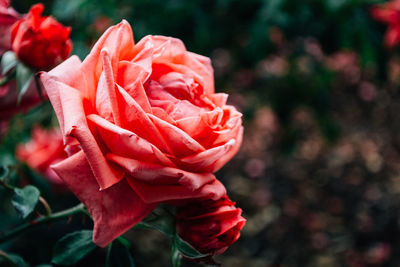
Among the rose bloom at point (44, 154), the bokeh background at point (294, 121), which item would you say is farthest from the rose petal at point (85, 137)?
the rose bloom at point (44, 154)

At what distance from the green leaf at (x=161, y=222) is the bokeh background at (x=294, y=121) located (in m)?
0.31

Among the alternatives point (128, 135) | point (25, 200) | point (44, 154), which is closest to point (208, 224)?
point (128, 135)

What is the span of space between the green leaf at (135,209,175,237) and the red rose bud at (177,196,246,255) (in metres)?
0.01

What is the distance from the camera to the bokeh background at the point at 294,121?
135 centimetres

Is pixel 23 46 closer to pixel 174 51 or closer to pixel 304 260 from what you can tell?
pixel 174 51

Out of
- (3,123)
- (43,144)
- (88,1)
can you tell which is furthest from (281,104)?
(3,123)

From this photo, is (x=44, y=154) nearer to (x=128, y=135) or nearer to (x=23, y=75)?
(x=23, y=75)

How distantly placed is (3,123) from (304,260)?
199 cm

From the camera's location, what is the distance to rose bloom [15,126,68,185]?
1065 mm

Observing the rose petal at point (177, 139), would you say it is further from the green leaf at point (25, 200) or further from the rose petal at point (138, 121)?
the green leaf at point (25, 200)

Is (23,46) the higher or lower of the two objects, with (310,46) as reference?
higher

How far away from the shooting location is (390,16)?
146cm

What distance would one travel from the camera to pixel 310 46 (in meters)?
1.86

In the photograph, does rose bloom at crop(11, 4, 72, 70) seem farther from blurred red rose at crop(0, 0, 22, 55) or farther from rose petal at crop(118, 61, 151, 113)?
rose petal at crop(118, 61, 151, 113)
